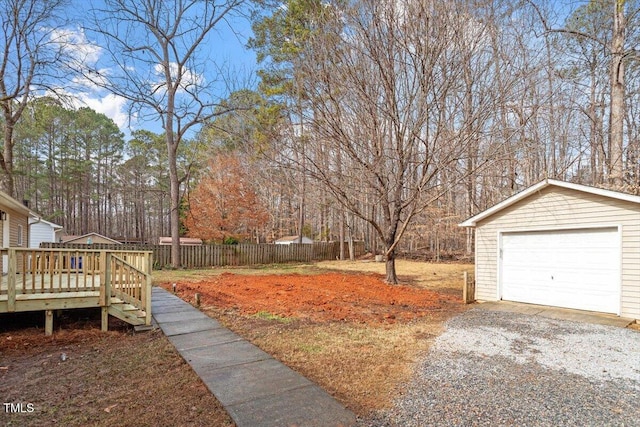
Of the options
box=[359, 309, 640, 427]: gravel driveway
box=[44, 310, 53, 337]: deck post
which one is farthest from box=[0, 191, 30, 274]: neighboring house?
box=[359, 309, 640, 427]: gravel driveway

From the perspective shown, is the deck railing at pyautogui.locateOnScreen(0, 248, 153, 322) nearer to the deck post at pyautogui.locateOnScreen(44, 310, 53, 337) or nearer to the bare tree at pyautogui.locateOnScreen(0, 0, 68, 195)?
the deck post at pyautogui.locateOnScreen(44, 310, 53, 337)

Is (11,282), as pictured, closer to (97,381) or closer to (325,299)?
(97,381)

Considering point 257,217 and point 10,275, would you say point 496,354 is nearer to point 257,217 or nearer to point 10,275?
point 10,275

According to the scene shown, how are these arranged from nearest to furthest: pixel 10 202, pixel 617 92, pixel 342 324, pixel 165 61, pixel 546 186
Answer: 1. pixel 342 324
2. pixel 546 186
3. pixel 10 202
4. pixel 617 92
5. pixel 165 61

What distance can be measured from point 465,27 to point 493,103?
6.50ft

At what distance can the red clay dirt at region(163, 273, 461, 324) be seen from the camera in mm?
6977

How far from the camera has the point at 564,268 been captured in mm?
7578

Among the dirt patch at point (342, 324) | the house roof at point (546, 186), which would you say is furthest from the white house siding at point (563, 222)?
the dirt patch at point (342, 324)

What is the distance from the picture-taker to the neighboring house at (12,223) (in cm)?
896

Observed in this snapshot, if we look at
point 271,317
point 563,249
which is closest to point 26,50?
point 271,317

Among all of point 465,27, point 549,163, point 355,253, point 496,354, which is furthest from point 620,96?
point 355,253

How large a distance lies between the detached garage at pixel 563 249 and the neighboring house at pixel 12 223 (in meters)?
12.2

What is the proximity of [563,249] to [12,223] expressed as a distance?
49.0ft

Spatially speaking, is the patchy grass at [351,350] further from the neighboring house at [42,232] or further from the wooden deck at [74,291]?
the neighboring house at [42,232]
